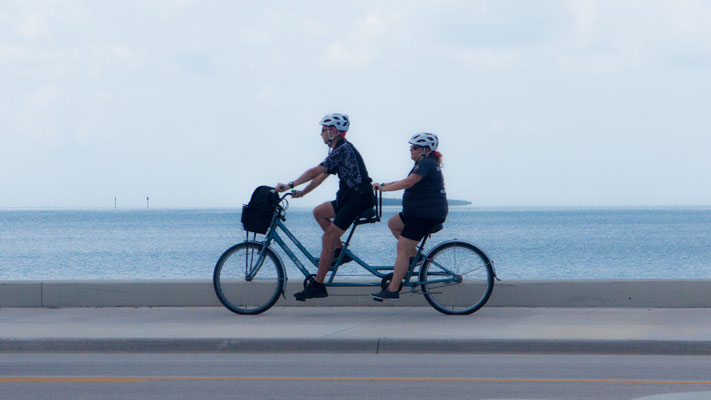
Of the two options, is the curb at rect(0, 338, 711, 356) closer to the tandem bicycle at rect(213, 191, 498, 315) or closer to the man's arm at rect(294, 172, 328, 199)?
the tandem bicycle at rect(213, 191, 498, 315)

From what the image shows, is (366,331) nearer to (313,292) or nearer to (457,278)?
(313,292)

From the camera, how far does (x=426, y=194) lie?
9.88 metres

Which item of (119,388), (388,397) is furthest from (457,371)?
(119,388)

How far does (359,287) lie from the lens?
10.6 meters

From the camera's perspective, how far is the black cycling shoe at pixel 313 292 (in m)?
9.98

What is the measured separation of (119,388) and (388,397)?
1902 millimetres

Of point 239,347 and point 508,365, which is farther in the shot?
point 239,347

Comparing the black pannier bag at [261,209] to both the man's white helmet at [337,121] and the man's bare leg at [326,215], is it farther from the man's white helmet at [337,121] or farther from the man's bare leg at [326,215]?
the man's white helmet at [337,121]

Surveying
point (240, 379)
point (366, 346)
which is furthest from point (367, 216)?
point (240, 379)

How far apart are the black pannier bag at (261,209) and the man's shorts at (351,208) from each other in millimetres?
752

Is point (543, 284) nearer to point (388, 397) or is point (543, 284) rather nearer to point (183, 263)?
point (388, 397)

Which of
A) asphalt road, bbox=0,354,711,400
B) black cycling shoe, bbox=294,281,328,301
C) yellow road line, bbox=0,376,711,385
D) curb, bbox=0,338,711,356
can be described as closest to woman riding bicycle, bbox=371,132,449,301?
black cycling shoe, bbox=294,281,328,301

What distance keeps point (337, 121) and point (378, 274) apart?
1678 mm

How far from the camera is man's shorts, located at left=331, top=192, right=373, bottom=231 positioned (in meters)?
9.85
